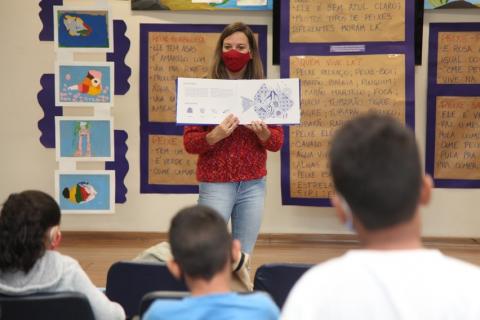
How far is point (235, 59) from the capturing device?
9.43ft

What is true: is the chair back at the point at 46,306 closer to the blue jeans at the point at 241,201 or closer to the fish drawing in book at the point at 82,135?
the blue jeans at the point at 241,201

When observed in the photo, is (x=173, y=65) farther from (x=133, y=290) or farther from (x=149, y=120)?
(x=133, y=290)

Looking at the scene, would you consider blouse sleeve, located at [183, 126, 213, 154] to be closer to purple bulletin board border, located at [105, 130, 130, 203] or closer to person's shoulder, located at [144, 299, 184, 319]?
person's shoulder, located at [144, 299, 184, 319]

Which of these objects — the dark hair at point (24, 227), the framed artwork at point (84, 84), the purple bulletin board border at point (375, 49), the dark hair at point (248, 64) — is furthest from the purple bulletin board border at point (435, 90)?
the dark hair at point (24, 227)

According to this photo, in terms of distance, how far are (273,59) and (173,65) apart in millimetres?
762

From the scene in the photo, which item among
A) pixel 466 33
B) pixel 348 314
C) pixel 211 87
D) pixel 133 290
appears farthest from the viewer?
pixel 466 33

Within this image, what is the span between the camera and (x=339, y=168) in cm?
94

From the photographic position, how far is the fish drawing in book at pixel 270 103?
294 centimetres

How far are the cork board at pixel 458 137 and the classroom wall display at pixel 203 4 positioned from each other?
1516 millimetres

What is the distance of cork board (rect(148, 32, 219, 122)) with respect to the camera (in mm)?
4477

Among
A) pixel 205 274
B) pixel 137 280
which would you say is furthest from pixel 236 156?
pixel 205 274

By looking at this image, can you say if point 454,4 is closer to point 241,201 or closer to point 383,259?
point 241,201

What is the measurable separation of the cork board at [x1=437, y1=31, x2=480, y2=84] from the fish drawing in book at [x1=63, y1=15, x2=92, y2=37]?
8.59 feet

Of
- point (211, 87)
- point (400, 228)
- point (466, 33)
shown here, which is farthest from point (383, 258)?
point (466, 33)
